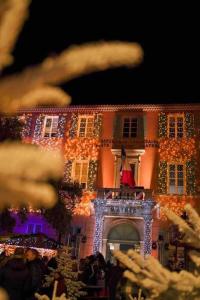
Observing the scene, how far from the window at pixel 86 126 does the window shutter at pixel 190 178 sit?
695 centimetres

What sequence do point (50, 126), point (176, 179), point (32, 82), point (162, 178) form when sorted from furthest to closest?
point (50, 126) < point (162, 178) < point (176, 179) < point (32, 82)

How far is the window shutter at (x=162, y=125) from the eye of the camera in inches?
979

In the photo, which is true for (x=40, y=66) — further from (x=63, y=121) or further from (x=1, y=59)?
(x=63, y=121)

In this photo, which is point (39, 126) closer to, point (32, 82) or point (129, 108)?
point (129, 108)

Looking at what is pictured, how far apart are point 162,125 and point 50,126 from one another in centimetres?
800

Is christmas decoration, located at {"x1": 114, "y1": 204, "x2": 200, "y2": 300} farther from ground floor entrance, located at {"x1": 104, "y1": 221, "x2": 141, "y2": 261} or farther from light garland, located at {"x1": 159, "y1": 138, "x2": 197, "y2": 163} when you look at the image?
light garland, located at {"x1": 159, "y1": 138, "x2": 197, "y2": 163}

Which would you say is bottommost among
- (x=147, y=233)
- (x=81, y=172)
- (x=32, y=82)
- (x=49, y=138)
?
(x=32, y=82)

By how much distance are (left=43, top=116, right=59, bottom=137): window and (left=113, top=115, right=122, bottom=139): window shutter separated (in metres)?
4.31

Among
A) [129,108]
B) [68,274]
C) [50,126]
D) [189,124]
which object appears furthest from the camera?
[50,126]

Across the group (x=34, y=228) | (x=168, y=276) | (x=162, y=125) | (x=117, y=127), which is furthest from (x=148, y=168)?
(x=168, y=276)

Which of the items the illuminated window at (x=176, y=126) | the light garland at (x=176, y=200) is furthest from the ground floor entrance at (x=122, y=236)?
the illuminated window at (x=176, y=126)

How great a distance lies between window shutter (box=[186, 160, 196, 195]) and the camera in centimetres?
2317

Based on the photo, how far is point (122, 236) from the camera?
22.7 m

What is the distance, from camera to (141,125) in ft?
82.7
